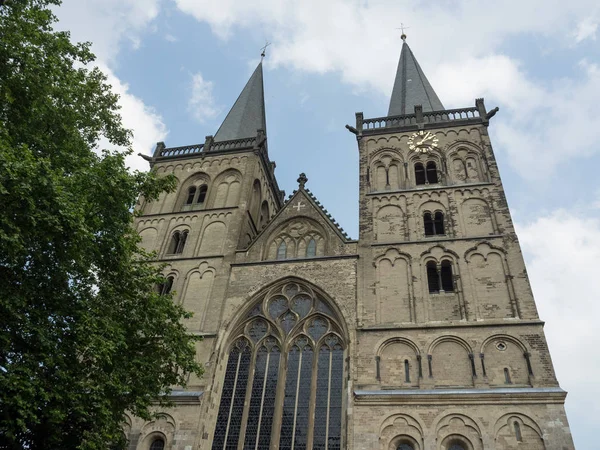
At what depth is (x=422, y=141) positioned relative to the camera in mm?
24312

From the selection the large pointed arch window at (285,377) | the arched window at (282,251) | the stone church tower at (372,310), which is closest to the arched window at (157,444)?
the stone church tower at (372,310)

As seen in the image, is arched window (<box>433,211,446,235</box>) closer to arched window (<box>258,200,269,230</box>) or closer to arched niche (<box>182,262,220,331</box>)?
arched niche (<box>182,262,220,331</box>)

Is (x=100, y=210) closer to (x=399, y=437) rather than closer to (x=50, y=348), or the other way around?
(x=50, y=348)

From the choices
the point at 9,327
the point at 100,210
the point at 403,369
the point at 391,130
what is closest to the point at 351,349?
the point at 403,369

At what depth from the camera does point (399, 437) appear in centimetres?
1456

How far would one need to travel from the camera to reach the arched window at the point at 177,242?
74.2 ft

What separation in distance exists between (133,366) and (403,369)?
849 centimetres

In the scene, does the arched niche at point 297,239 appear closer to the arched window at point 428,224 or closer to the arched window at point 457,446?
the arched window at point 428,224

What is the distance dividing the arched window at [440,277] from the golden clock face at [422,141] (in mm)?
6967

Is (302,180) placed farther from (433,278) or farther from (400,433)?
(400,433)

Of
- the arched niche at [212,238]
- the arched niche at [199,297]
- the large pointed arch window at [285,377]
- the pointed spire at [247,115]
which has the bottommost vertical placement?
the large pointed arch window at [285,377]

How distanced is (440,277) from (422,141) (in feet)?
27.4

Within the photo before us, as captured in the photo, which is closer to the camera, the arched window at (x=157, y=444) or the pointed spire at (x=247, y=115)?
the arched window at (x=157, y=444)

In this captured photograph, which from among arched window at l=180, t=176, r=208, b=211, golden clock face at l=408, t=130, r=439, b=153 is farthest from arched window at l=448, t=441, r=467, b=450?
arched window at l=180, t=176, r=208, b=211
